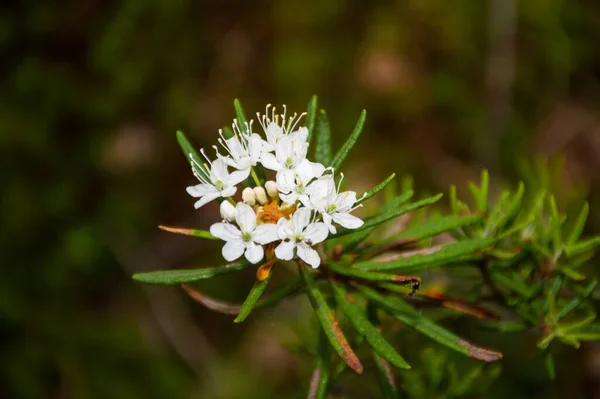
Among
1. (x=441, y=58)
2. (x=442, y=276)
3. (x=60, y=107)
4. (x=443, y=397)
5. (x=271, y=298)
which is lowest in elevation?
(x=443, y=397)

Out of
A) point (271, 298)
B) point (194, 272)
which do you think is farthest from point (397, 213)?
point (194, 272)

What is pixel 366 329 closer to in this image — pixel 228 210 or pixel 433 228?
pixel 433 228

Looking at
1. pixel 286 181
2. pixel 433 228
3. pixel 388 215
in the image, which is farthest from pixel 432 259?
pixel 286 181

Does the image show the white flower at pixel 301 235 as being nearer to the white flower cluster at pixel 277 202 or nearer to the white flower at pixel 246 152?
the white flower cluster at pixel 277 202

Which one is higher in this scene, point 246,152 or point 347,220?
point 246,152

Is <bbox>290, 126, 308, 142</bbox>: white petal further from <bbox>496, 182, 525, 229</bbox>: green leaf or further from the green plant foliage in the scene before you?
<bbox>496, 182, 525, 229</bbox>: green leaf

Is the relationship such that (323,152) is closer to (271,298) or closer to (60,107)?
(271,298)
